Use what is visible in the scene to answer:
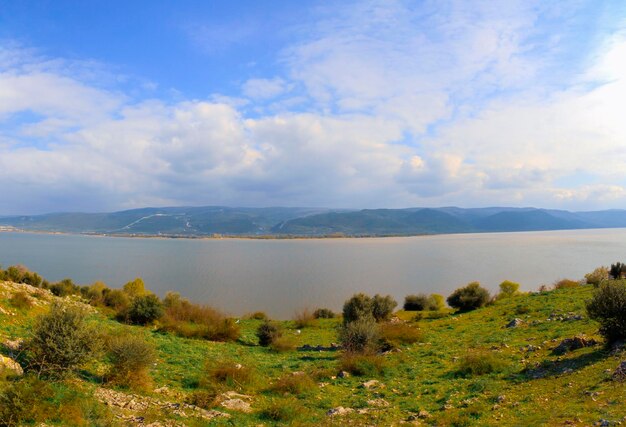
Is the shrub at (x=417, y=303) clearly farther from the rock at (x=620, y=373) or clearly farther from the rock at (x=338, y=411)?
the rock at (x=338, y=411)

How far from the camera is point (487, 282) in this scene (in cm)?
5800

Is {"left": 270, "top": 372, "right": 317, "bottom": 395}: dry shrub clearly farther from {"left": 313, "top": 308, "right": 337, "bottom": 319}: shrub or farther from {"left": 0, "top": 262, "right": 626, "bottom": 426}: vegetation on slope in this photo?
{"left": 313, "top": 308, "right": 337, "bottom": 319}: shrub

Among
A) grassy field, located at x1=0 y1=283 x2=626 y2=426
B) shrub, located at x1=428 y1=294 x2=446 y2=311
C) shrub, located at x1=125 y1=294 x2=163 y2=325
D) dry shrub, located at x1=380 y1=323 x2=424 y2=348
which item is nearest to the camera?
grassy field, located at x1=0 y1=283 x2=626 y2=426

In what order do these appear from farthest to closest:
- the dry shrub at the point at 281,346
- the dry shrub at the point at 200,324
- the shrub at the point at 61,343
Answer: the dry shrub at the point at 200,324
the dry shrub at the point at 281,346
the shrub at the point at 61,343

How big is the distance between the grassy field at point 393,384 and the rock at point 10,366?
432 mm

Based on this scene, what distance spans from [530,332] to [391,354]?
6.17 m

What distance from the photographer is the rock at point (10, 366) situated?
A: 8.72 m

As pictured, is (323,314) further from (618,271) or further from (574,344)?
(574,344)

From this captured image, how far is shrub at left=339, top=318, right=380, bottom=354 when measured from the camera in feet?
55.2

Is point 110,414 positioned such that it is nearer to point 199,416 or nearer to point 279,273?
point 199,416

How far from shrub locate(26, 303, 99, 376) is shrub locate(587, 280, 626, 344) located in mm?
14426

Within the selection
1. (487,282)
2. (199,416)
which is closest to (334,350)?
(199,416)

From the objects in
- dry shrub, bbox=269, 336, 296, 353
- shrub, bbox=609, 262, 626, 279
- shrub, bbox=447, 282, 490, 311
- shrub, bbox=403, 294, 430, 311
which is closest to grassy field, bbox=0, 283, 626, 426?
dry shrub, bbox=269, 336, 296, 353

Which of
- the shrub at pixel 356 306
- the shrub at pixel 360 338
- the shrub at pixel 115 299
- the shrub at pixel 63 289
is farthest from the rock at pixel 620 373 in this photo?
the shrub at pixel 63 289
